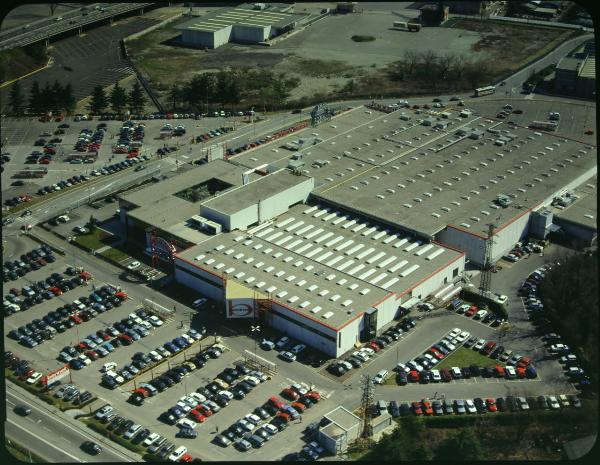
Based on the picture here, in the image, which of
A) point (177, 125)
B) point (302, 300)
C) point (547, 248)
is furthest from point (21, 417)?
point (177, 125)

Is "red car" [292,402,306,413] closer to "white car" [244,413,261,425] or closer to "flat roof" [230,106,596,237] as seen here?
"white car" [244,413,261,425]

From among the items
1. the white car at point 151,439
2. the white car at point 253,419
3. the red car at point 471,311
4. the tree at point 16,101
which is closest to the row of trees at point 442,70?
the tree at point 16,101

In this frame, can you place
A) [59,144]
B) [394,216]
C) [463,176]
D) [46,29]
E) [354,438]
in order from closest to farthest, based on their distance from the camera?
[354,438]
[394,216]
[463,176]
[59,144]
[46,29]

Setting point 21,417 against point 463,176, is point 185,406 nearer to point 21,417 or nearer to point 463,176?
point 21,417

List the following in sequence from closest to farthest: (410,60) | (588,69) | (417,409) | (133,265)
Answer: (417,409), (133,265), (588,69), (410,60)

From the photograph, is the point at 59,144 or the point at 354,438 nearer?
the point at 354,438

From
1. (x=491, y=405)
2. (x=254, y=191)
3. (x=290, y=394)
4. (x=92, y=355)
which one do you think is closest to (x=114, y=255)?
(x=254, y=191)

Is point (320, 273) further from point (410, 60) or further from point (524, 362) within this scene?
point (410, 60)
